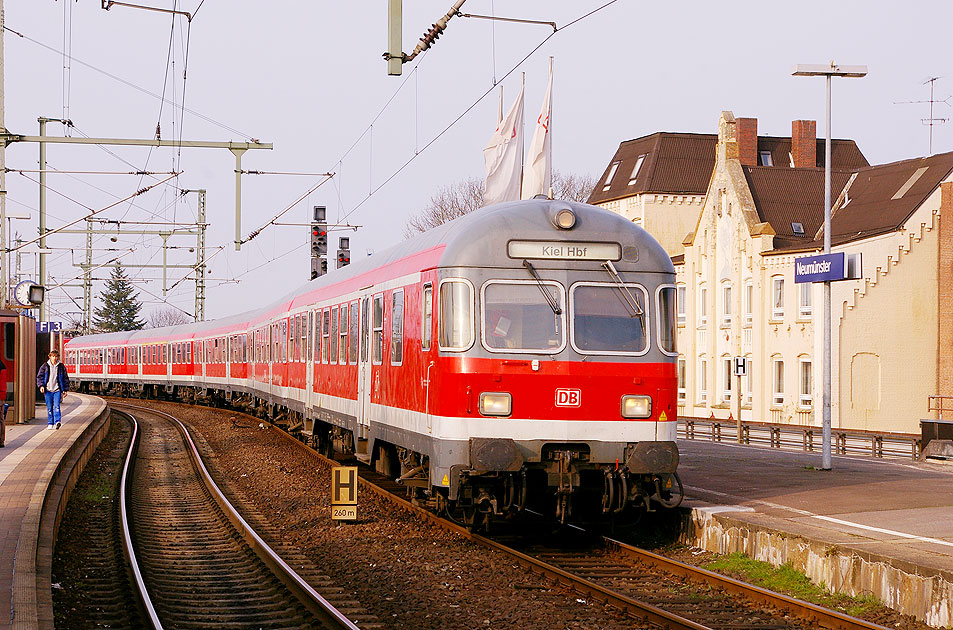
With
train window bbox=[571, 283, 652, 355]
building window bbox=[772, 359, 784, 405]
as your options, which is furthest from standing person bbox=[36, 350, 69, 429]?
building window bbox=[772, 359, 784, 405]

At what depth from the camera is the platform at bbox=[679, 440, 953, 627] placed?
888 cm

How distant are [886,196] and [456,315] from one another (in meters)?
33.2

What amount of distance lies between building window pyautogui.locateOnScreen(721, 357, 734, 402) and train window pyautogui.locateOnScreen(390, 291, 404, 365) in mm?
32961

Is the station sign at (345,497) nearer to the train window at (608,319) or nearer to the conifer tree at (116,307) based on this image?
the train window at (608,319)

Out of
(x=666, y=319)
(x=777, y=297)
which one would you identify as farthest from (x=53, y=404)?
(x=777, y=297)

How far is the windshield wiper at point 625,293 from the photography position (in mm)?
11547

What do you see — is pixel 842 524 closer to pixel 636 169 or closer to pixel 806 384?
pixel 806 384

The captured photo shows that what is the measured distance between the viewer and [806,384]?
4016cm

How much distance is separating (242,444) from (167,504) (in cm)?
1029

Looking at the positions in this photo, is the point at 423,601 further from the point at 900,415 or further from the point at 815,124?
the point at 815,124

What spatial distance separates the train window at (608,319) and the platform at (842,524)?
198 cm

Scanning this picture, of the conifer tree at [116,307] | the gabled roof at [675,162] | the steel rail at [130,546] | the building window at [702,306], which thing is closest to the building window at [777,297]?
the building window at [702,306]

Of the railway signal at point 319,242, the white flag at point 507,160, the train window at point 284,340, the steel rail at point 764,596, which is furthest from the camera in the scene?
the railway signal at point 319,242

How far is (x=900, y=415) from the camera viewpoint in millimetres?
38188
